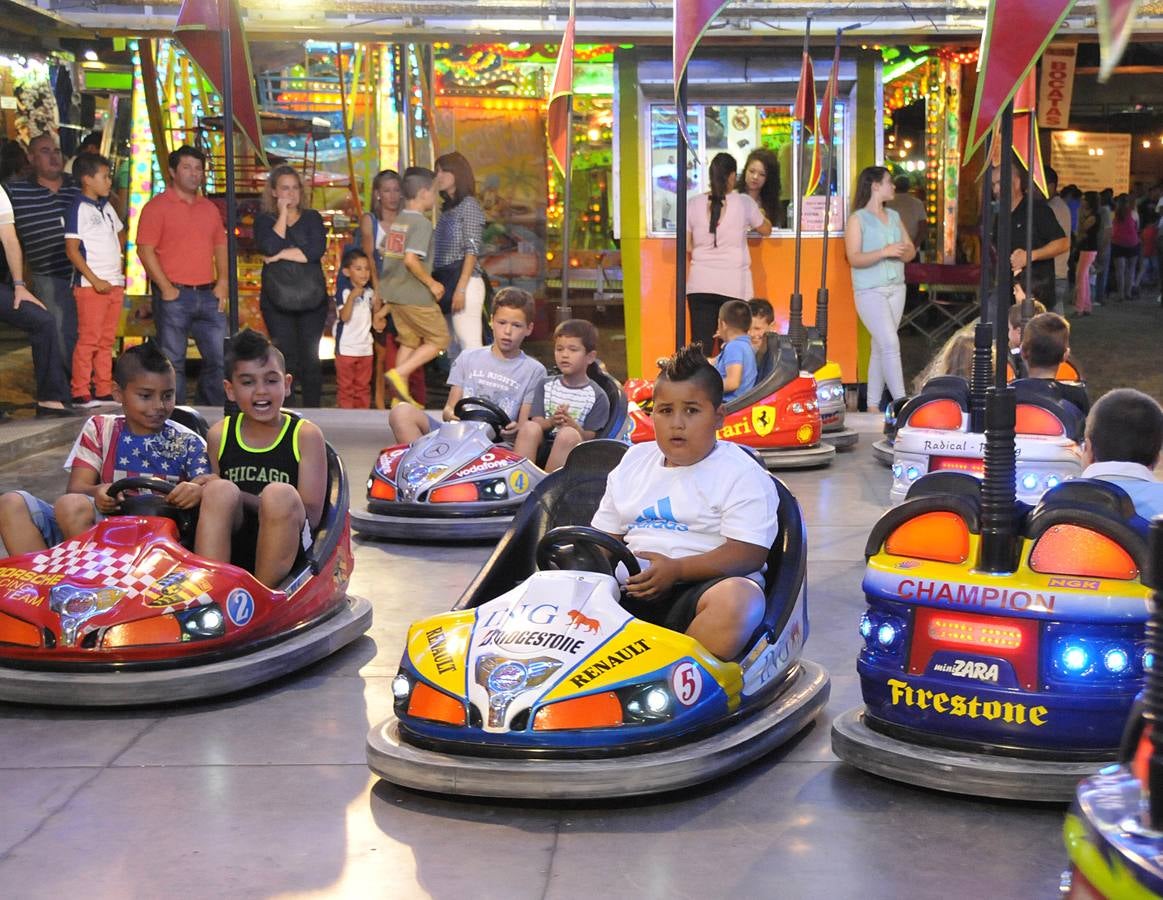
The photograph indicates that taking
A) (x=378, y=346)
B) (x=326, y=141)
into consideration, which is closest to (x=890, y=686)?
(x=378, y=346)

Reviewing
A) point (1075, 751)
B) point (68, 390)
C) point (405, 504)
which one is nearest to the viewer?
point (1075, 751)

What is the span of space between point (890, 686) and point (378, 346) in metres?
7.64

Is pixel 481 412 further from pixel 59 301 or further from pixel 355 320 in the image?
pixel 59 301

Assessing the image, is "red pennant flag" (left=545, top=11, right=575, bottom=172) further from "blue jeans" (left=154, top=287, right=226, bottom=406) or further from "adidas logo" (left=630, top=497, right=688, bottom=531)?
"adidas logo" (left=630, top=497, right=688, bottom=531)

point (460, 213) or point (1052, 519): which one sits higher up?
point (460, 213)

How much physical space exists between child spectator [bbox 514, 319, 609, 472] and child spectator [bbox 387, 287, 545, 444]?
8 cm

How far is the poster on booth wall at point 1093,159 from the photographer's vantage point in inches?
920

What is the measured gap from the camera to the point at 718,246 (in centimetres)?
1037

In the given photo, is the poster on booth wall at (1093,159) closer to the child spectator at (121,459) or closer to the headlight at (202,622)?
the child spectator at (121,459)

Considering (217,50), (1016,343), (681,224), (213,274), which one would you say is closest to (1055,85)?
(1016,343)

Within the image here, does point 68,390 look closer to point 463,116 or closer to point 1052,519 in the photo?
point 463,116

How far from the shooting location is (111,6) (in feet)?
33.5

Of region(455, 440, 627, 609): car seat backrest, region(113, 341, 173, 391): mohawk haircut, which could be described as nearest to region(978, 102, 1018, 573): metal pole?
region(455, 440, 627, 609): car seat backrest

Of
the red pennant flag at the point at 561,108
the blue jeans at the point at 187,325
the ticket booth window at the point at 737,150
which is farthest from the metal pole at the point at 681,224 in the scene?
the ticket booth window at the point at 737,150
